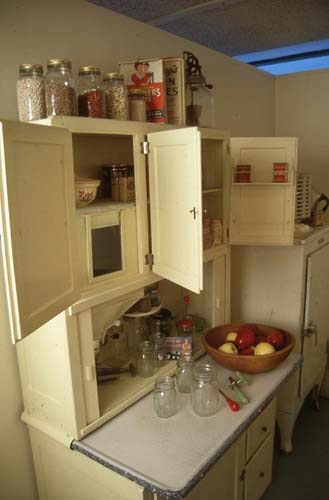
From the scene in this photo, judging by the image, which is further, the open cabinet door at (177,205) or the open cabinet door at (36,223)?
the open cabinet door at (177,205)

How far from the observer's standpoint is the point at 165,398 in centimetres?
145

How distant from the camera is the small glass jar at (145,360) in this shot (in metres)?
1.60

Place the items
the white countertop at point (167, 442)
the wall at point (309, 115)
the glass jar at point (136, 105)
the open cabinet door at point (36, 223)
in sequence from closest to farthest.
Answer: the open cabinet door at point (36, 223), the white countertop at point (167, 442), the glass jar at point (136, 105), the wall at point (309, 115)

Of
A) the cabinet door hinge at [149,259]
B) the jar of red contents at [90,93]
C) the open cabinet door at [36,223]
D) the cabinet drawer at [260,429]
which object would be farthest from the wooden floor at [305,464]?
the jar of red contents at [90,93]

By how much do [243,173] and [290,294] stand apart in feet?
2.27

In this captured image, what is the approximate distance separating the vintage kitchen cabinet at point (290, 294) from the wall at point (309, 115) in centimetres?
80

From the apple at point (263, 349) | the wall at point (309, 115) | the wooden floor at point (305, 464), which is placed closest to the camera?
the apple at point (263, 349)

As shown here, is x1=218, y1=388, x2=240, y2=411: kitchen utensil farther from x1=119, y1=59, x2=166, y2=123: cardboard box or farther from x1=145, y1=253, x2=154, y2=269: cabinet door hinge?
x1=119, y1=59, x2=166, y2=123: cardboard box

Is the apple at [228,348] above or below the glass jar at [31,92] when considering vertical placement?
below

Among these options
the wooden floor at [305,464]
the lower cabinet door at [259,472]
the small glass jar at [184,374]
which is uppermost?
the small glass jar at [184,374]

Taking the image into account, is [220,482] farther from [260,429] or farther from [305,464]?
[305,464]

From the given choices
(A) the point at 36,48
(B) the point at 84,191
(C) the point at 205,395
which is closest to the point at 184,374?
Result: (C) the point at 205,395

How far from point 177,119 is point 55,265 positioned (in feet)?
2.78

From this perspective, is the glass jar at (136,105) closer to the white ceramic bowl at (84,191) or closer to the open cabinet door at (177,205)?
the open cabinet door at (177,205)
